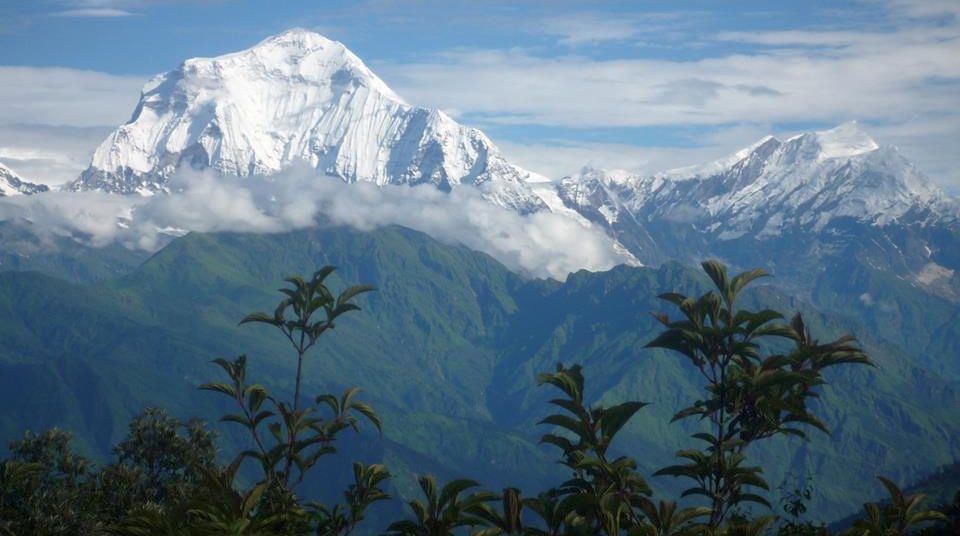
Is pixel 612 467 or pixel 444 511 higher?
pixel 612 467

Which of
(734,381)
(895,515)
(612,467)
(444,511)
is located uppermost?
(734,381)

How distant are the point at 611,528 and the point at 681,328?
602 cm

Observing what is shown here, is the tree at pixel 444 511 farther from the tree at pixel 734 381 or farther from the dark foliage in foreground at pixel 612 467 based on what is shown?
the tree at pixel 734 381

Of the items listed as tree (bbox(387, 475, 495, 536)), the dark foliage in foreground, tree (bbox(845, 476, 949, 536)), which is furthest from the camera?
tree (bbox(387, 475, 495, 536))

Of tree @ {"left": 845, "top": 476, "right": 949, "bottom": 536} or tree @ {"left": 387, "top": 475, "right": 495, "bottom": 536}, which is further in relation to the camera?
tree @ {"left": 387, "top": 475, "right": 495, "bottom": 536}

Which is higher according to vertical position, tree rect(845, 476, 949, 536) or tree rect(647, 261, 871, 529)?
tree rect(647, 261, 871, 529)

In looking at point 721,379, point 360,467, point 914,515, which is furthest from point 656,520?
point 360,467

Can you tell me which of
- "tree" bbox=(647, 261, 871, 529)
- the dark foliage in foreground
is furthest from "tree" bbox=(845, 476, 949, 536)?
"tree" bbox=(647, 261, 871, 529)

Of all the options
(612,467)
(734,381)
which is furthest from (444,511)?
(734,381)

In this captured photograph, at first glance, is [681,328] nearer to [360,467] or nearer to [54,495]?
Answer: [360,467]

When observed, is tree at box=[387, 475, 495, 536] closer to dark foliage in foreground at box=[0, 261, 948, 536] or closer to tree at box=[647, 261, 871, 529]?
dark foliage in foreground at box=[0, 261, 948, 536]

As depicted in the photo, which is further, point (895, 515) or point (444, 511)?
point (895, 515)

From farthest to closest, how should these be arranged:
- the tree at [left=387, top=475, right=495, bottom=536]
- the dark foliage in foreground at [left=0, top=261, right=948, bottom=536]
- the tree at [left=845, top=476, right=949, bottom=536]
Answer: the tree at [left=387, top=475, right=495, bottom=536] < the tree at [left=845, top=476, right=949, bottom=536] < the dark foliage in foreground at [left=0, top=261, right=948, bottom=536]

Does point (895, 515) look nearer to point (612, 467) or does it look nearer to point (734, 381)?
point (734, 381)
